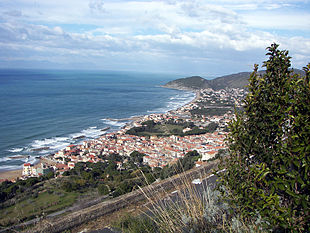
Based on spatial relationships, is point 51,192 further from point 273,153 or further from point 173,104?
point 173,104

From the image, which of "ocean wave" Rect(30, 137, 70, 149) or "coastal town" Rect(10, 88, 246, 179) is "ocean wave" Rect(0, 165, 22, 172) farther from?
"ocean wave" Rect(30, 137, 70, 149)

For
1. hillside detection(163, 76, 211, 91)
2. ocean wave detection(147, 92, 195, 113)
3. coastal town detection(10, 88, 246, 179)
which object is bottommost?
coastal town detection(10, 88, 246, 179)

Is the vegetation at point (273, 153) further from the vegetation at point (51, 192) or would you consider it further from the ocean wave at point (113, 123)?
the ocean wave at point (113, 123)

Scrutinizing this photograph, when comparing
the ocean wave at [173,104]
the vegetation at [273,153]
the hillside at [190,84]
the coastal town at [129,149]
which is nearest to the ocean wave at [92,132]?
the coastal town at [129,149]

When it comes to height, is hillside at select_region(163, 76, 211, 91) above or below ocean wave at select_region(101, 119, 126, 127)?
above

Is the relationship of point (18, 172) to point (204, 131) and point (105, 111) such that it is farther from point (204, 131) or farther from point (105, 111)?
point (105, 111)

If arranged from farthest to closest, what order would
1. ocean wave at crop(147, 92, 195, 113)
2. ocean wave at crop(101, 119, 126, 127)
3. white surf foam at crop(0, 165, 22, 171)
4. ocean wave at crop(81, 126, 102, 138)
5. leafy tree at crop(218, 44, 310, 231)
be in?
1. ocean wave at crop(147, 92, 195, 113)
2. ocean wave at crop(101, 119, 126, 127)
3. ocean wave at crop(81, 126, 102, 138)
4. white surf foam at crop(0, 165, 22, 171)
5. leafy tree at crop(218, 44, 310, 231)

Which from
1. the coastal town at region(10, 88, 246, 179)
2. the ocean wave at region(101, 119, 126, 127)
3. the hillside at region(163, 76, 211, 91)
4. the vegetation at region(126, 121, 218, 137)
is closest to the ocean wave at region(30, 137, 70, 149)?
the coastal town at region(10, 88, 246, 179)

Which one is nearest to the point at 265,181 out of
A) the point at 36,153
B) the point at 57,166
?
the point at 57,166
